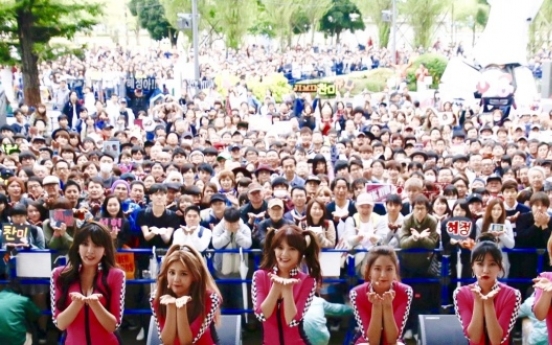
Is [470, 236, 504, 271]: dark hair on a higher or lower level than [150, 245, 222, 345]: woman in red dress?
higher

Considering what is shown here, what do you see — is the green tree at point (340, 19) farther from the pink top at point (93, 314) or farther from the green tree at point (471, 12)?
the pink top at point (93, 314)

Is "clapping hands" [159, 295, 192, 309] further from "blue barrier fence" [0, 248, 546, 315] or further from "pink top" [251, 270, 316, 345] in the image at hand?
"blue barrier fence" [0, 248, 546, 315]

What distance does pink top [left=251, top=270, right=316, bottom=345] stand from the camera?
463 cm

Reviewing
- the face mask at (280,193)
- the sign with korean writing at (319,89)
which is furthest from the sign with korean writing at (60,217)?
the sign with korean writing at (319,89)

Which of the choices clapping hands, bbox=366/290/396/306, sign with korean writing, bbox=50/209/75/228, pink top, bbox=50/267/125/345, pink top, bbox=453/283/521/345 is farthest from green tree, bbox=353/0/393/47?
pink top, bbox=50/267/125/345

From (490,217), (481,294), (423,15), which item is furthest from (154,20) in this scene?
(481,294)

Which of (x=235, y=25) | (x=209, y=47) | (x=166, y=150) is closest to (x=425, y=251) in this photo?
(x=166, y=150)

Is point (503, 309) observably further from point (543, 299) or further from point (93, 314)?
point (93, 314)

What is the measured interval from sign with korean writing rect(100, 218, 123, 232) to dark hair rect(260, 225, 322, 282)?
2663 mm

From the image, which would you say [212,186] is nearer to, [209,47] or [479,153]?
[479,153]

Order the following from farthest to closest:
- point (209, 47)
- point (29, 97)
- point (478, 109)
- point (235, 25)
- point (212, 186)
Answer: point (209, 47)
point (235, 25)
point (478, 109)
point (29, 97)
point (212, 186)

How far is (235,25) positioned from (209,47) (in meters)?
6.26

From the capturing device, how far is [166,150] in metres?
11.3

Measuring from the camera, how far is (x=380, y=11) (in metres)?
44.2
